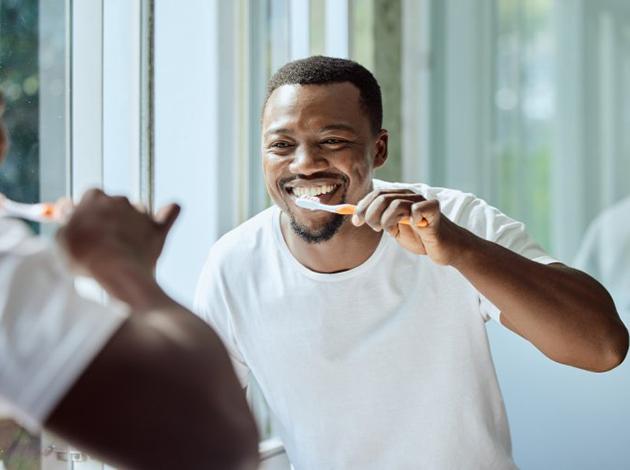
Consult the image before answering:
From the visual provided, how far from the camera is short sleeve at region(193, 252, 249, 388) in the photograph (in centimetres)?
151

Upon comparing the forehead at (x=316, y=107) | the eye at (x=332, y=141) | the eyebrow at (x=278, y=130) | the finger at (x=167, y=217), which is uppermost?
the forehead at (x=316, y=107)

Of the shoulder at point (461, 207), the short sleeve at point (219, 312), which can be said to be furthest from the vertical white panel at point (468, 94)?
the short sleeve at point (219, 312)

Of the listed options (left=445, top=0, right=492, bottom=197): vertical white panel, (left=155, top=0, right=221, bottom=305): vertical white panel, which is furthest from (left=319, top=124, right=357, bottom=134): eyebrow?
(left=445, top=0, right=492, bottom=197): vertical white panel

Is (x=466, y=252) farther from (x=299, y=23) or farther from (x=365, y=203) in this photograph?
(x=299, y=23)

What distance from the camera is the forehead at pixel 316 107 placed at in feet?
5.00

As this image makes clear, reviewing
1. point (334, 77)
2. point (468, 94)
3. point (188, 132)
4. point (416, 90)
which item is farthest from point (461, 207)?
point (416, 90)

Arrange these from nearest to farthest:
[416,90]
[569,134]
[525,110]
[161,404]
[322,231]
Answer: [161,404]
[322,231]
[569,134]
[525,110]
[416,90]

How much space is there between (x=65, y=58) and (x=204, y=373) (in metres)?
1.15

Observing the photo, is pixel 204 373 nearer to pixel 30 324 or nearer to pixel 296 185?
pixel 30 324

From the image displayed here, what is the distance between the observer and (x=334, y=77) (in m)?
1.56

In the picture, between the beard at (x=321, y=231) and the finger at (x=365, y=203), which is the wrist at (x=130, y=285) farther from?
the beard at (x=321, y=231)

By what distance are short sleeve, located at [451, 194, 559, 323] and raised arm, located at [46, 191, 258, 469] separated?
84cm

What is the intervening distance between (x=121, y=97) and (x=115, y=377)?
121 cm

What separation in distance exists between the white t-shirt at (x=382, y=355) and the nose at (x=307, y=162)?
0.52ft
